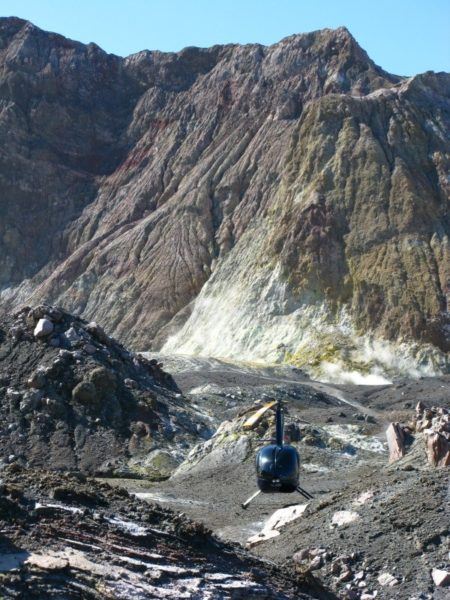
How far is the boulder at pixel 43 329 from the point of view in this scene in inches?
1735

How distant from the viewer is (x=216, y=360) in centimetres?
7175

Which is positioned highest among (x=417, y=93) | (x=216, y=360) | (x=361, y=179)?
(x=417, y=93)

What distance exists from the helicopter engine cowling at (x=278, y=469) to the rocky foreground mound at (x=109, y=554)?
5.15 m

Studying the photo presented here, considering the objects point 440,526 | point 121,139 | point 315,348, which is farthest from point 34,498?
point 121,139

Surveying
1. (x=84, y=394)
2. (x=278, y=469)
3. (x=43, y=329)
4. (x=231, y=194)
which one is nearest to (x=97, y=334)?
(x=43, y=329)

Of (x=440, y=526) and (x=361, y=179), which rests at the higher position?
(x=361, y=179)

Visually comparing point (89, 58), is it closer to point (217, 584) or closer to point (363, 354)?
point (363, 354)

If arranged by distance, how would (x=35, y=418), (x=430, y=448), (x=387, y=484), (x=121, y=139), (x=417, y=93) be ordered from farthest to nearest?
(x=121, y=139)
(x=417, y=93)
(x=35, y=418)
(x=430, y=448)
(x=387, y=484)

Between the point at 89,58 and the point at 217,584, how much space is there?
4550 inches

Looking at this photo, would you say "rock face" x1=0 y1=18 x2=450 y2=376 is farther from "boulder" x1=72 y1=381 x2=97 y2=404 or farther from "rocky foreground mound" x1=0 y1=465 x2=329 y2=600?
"rocky foreground mound" x1=0 y1=465 x2=329 y2=600

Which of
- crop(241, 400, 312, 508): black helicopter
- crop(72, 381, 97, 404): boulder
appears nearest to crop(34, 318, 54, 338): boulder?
crop(72, 381, 97, 404): boulder

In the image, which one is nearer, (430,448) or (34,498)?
(34,498)

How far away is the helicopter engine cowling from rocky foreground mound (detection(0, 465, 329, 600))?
515 centimetres

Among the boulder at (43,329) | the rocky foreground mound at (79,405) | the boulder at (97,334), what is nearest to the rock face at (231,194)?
the boulder at (97,334)
